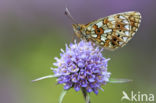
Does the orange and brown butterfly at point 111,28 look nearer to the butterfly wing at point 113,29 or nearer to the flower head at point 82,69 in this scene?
the butterfly wing at point 113,29

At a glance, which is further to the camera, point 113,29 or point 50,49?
point 50,49

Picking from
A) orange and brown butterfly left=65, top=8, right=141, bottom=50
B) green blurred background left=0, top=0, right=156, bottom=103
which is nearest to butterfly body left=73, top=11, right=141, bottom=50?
orange and brown butterfly left=65, top=8, right=141, bottom=50

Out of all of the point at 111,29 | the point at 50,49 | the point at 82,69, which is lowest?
the point at 82,69

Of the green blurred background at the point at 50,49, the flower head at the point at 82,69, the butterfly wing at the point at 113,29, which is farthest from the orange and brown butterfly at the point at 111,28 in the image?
the green blurred background at the point at 50,49

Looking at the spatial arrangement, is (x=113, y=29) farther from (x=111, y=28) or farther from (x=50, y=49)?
(x=50, y=49)

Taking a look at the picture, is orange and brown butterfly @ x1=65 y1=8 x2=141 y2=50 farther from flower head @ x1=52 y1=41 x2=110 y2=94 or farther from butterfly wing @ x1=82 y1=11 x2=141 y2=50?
flower head @ x1=52 y1=41 x2=110 y2=94

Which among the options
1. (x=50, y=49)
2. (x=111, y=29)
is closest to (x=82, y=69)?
(x=111, y=29)

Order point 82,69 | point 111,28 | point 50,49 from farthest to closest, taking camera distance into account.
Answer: point 50,49, point 111,28, point 82,69
